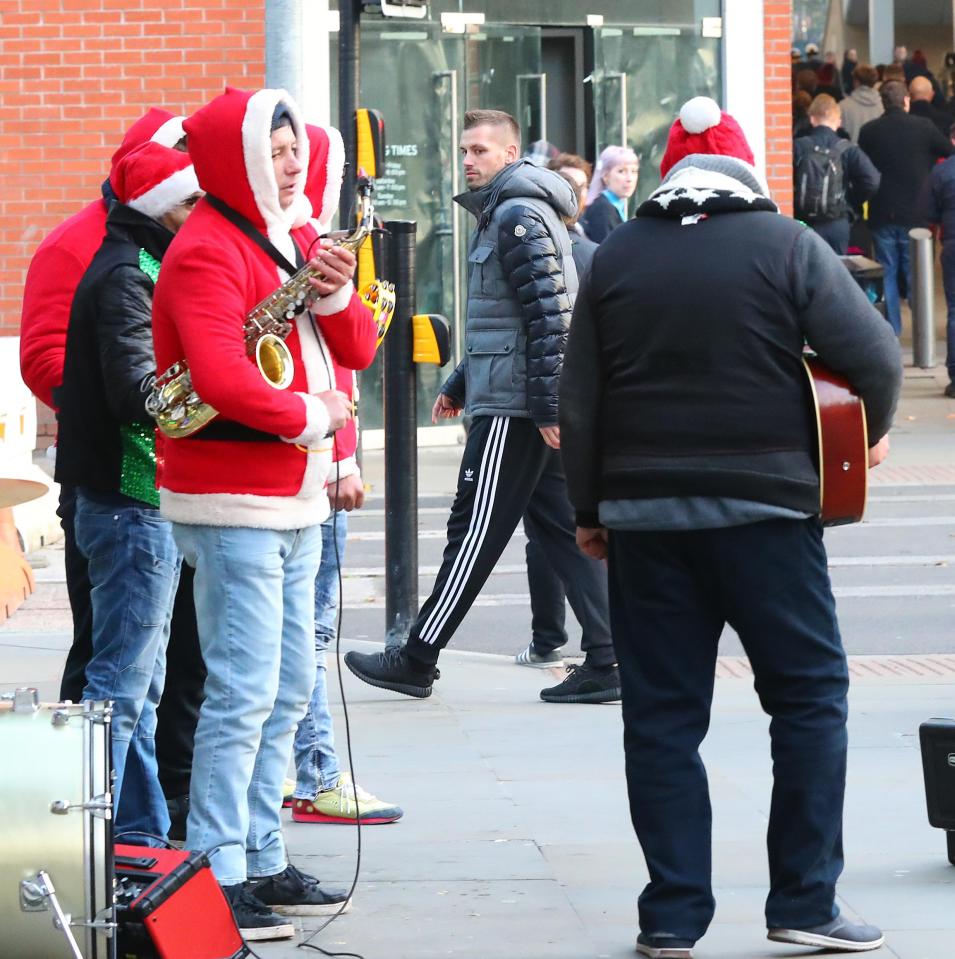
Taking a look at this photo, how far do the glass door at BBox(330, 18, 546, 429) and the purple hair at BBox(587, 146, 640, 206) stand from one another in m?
2.19

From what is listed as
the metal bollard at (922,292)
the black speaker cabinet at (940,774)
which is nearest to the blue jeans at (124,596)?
the black speaker cabinet at (940,774)

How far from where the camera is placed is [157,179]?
5.07 m

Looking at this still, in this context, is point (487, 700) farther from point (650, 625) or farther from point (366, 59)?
point (366, 59)

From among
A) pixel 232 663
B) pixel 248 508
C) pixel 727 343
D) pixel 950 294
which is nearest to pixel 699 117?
pixel 727 343

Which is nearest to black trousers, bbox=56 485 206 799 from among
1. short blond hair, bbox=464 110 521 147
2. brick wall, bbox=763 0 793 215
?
short blond hair, bbox=464 110 521 147

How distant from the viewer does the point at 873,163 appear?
18.7 meters

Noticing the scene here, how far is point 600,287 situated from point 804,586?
821 millimetres

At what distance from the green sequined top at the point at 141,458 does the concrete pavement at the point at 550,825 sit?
3.70 ft

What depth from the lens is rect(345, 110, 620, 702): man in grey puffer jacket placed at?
279 inches

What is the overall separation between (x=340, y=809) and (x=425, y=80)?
10115mm

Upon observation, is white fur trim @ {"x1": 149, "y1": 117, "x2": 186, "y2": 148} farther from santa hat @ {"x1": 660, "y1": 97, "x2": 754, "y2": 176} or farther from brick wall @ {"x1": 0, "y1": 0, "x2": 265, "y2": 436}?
brick wall @ {"x1": 0, "y1": 0, "x2": 265, "y2": 436}

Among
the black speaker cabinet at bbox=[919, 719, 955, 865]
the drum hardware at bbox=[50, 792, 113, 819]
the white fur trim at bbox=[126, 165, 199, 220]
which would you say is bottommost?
the black speaker cabinet at bbox=[919, 719, 955, 865]

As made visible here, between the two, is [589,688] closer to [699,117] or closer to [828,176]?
[699,117]

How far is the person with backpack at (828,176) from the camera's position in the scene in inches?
661
